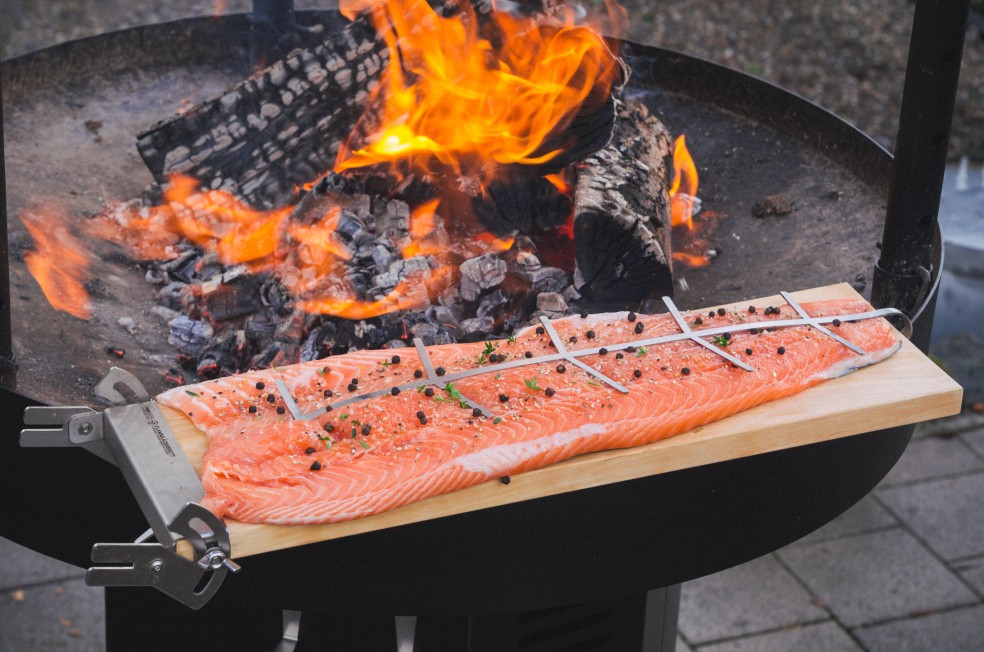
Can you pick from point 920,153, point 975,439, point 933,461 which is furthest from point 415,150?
point 975,439

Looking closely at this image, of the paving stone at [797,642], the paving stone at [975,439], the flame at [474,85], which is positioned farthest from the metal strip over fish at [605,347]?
the paving stone at [975,439]

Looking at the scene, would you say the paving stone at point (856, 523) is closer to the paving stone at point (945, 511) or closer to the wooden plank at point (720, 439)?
the paving stone at point (945, 511)

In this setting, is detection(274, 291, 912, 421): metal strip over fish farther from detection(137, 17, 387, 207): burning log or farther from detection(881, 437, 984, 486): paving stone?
detection(881, 437, 984, 486): paving stone

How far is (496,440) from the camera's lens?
6.18 feet

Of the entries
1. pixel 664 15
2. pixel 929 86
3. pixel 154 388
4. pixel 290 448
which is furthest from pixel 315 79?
pixel 664 15

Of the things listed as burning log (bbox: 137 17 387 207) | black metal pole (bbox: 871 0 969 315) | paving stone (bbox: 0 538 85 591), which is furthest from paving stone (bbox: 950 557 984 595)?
paving stone (bbox: 0 538 85 591)

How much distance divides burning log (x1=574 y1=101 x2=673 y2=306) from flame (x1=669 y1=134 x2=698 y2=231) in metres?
0.29

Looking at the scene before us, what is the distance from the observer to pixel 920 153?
2252 mm

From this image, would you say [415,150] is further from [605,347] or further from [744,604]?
[744,604]

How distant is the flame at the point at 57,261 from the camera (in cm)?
266

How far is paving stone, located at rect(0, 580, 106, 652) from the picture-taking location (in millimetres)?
3674

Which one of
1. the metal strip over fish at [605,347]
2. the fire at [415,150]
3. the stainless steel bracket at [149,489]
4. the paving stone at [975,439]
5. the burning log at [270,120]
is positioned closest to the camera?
the stainless steel bracket at [149,489]

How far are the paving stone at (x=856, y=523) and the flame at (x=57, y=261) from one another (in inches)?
111

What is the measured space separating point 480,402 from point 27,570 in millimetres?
2673
